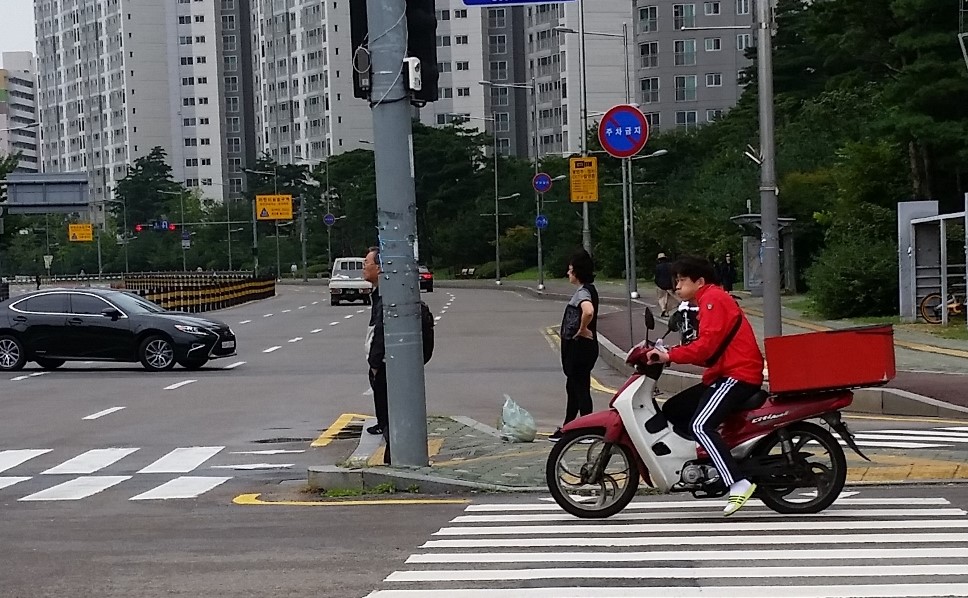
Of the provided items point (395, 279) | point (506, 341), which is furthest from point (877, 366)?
point (506, 341)

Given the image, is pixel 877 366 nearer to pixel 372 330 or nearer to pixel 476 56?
pixel 372 330

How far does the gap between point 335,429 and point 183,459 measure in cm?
267

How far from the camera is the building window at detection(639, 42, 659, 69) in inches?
4914

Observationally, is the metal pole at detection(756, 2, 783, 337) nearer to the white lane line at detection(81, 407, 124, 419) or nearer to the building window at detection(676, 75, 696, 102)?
the white lane line at detection(81, 407, 124, 419)

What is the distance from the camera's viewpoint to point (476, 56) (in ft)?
482

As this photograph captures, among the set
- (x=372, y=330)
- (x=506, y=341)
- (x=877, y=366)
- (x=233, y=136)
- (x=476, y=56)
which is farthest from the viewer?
(x=233, y=136)

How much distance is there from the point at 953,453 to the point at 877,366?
373 cm

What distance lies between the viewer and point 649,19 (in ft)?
409

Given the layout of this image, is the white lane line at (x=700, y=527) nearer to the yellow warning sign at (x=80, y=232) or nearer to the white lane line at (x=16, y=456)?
the white lane line at (x=16, y=456)

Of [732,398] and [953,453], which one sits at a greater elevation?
[732,398]

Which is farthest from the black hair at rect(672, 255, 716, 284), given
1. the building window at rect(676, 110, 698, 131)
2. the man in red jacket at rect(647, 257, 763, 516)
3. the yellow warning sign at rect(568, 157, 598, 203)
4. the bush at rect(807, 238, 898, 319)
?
the building window at rect(676, 110, 698, 131)

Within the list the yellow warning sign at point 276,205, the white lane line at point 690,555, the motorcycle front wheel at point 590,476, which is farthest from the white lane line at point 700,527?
the yellow warning sign at point 276,205

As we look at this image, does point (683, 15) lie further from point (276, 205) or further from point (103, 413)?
point (103, 413)

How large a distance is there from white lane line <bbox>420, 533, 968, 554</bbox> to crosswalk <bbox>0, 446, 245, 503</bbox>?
3.79m
